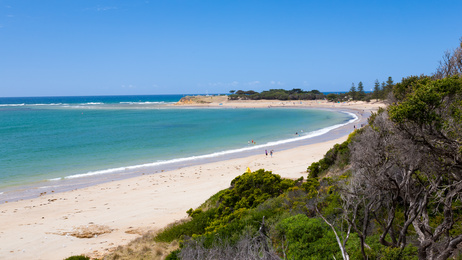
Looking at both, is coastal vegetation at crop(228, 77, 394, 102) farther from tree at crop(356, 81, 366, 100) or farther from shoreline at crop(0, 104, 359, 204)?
shoreline at crop(0, 104, 359, 204)

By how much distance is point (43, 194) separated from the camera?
18.4 metres

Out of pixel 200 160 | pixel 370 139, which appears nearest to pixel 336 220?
pixel 370 139

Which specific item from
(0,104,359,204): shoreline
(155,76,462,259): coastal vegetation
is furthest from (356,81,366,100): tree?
(155,76,462,259): coastal vegetation

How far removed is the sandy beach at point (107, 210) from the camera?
11.0 m

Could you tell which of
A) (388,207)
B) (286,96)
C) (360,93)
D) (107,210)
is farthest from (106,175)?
(286,96)

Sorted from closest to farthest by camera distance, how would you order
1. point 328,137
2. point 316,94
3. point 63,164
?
point 63,164, point 328,137, point 316,94

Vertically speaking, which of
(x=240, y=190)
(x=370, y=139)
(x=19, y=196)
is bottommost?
(x=19, y=196)

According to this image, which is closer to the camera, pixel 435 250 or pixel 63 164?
pixel 435 250

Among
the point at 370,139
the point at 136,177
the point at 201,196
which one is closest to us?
the point at 370,139

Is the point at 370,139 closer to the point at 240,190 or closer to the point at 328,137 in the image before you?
the point at 240,190

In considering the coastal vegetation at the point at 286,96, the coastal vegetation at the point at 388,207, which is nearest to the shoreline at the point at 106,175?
the coastal vegetation at the point at 388,207

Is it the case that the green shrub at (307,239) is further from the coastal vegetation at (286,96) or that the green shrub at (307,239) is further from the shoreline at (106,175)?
the coastal vegetation at (286,96)

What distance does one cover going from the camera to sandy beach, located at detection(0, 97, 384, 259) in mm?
10969

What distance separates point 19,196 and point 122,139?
70.4ft
